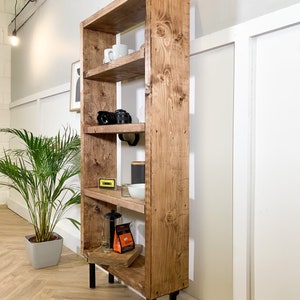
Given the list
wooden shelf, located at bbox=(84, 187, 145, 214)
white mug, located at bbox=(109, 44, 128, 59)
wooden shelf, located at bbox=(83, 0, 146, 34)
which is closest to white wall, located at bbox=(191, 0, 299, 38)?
wooden shelf, located at bbox=(83, 0, 146, 34)

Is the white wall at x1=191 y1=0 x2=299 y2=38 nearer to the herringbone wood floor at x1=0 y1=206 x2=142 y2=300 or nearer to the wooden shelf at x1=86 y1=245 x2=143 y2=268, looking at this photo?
the wooden shelf at x1=86 y1=245 x2=143 y2=268

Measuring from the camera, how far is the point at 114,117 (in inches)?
86.9

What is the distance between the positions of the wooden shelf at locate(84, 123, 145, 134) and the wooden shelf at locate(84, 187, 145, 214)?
0.39 m

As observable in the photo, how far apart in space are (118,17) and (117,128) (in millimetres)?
723

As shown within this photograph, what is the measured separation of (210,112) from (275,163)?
18.5 inches

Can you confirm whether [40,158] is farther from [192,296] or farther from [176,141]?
[192,296]

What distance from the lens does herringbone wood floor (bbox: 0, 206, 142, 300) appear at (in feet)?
7.38

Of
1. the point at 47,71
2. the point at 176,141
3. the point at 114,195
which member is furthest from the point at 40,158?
the point at 47,71

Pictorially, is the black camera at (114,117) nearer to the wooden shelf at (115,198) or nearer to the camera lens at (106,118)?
the camera lens at (106,118)

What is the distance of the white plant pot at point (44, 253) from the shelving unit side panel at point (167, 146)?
134 cm

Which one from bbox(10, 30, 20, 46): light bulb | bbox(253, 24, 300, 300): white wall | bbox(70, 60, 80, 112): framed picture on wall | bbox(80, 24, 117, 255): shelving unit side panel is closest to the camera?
bbox(253, 24, 300, 300): white wall

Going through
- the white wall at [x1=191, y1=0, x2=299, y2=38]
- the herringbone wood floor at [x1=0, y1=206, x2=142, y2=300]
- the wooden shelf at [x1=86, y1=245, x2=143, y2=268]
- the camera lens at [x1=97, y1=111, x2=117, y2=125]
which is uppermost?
the white wall at [x1=191, y1=0, x2=299, y2=38]

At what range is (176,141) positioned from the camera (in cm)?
175

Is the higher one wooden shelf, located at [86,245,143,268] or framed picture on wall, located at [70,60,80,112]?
framed picture on wall, located at [70,60,80,112]
